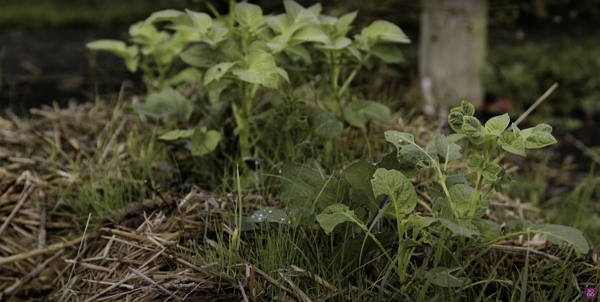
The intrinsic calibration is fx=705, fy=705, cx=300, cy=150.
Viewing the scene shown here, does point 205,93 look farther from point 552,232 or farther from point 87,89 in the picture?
point 87,89

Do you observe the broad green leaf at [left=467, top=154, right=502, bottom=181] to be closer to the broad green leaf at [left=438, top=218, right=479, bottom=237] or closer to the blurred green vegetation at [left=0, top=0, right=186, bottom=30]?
the broad green leaf at [left=438, top=218, right=479, bottom=237]

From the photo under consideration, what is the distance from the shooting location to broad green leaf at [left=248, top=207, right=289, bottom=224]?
1616 mm

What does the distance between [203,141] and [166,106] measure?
0.28m

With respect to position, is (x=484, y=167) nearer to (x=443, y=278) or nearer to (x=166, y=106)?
(x=443, y=278)

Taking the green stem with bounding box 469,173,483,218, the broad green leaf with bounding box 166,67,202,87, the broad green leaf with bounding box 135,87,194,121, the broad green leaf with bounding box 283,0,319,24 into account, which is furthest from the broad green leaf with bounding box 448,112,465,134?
the broad green leaf with bounding box 166,67,202,87

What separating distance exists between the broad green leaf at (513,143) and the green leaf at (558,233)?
0.17 meters

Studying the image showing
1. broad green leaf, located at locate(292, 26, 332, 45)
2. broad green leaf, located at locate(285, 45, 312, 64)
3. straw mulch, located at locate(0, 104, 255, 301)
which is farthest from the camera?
broad green leaf, located at locate(285, 45, 312, 64)

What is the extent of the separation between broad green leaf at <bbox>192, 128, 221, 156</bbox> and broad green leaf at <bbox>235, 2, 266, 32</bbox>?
325mm

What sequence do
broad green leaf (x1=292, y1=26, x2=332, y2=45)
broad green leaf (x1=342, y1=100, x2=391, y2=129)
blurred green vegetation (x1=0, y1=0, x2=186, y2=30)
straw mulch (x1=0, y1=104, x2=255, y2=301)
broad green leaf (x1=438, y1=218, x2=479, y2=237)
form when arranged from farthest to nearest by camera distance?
blurred green vegetation (x1=0, y1=0, x2=186, y2=30) → broad green leaf (x1=342, y1=100, x2=391, y2=129) → broad green leaf (x1=292, y1=26, x2=332, y2=45) → straw mulch (x1=0, y1=104, x2=255, y2=301) → broad green leaf (x1=438, y1=218, x2=479, y2=237)

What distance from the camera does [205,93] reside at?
2.47 meters

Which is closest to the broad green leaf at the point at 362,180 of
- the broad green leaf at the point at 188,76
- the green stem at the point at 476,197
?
the green stem at the point at 476,197

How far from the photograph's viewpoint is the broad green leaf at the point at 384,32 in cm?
206

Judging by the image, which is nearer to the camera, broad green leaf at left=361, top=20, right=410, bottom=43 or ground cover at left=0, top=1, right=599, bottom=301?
ground cover at left=0, top=1, right=599, bottom=301

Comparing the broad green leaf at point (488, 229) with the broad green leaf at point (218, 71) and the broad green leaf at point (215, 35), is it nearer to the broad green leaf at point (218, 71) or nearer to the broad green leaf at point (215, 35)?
the broad green leaf at point (218, 71)
